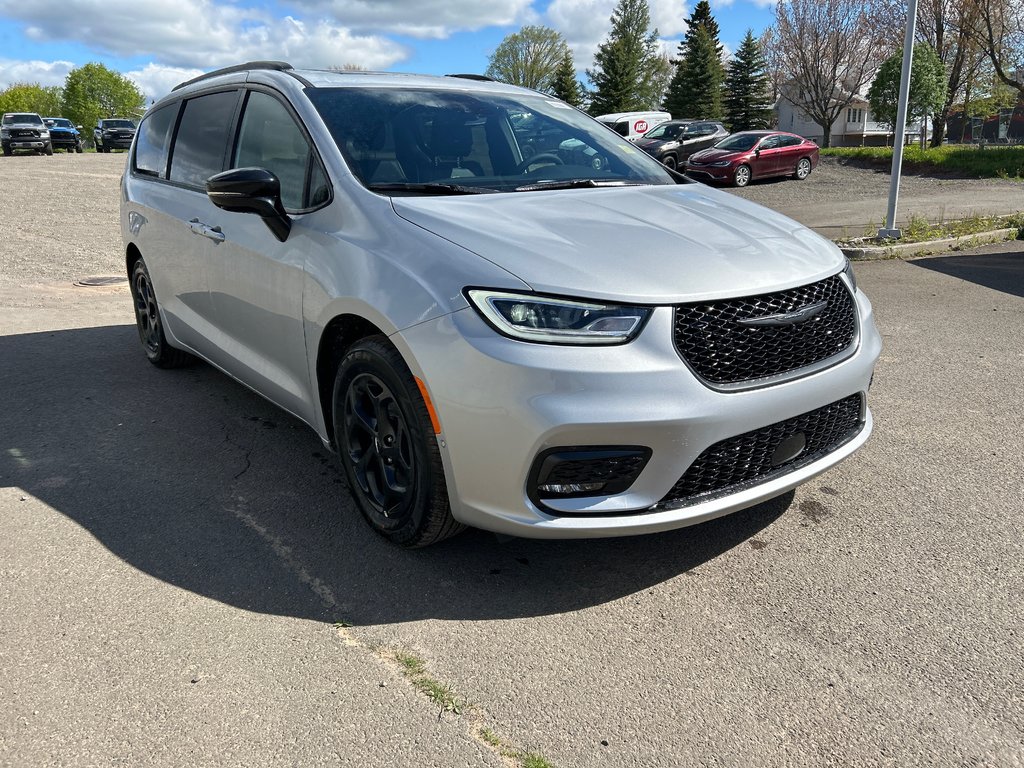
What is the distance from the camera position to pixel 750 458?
278 cm

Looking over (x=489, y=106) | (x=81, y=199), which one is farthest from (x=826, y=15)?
(x=489, y=106)

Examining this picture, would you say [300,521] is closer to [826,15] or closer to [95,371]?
[95,371]

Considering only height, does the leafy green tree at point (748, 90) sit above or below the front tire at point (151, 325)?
above

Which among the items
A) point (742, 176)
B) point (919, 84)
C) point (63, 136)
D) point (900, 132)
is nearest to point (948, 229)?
point (900, 132)

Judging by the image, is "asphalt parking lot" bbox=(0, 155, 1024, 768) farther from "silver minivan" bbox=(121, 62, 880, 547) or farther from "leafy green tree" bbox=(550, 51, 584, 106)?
"leafy green tree" bbox=(550, 51, 584, 106)

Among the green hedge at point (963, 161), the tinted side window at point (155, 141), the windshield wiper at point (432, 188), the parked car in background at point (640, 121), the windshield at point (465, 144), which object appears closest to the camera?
the windshield wiper at point (432, 188)

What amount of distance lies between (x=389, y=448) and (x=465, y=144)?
1.48 m

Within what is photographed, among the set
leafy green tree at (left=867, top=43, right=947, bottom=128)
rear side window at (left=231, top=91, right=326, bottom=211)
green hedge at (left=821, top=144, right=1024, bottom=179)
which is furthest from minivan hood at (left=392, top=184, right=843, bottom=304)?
leafy green tree at (left=867, top=43, right=947, bottom=128)

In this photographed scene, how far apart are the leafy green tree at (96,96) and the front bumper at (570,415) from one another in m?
99.3

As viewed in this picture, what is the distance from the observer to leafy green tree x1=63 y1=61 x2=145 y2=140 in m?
90.8

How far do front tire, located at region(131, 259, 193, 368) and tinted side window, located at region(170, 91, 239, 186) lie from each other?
907 millimetres

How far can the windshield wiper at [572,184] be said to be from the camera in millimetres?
3576

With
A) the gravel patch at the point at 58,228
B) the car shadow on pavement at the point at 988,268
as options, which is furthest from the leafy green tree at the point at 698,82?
the car shadow on pavement at the point at 988,268

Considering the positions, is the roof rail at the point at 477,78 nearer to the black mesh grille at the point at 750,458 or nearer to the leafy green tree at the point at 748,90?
the black mesh grille at the point at 750,458
